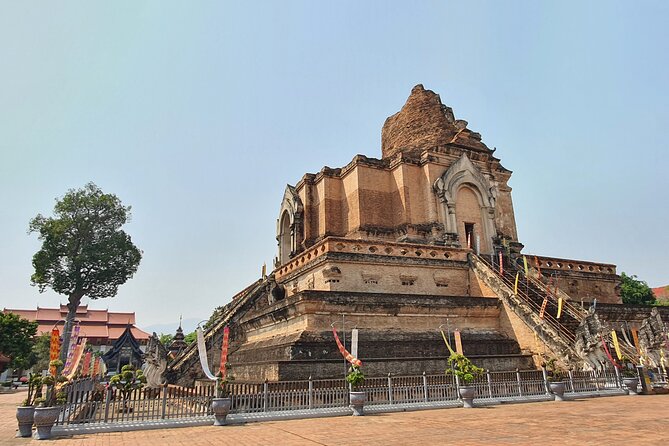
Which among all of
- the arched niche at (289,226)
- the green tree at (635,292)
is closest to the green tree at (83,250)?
the arched niche at (289,226)

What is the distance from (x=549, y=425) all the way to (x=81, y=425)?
34.5 ft

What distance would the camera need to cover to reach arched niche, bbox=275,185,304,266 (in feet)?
97.0

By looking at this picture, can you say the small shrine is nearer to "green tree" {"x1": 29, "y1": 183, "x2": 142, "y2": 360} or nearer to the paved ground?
"green tree" {"x1": 29, "y1": 183, "x2": 142, "y2": 360}

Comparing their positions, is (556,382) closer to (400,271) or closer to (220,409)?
(400,271)

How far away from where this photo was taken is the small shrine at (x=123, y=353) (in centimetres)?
4291

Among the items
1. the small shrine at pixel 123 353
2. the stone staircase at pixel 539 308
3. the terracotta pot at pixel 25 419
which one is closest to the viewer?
the terracotta pot at pixel 25 419

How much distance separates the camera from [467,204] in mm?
27922

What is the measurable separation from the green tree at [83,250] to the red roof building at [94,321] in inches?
981

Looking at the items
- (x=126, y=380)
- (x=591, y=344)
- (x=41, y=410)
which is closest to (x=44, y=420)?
(x=41, y=410)

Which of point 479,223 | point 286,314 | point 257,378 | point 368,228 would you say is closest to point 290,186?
point 368,228

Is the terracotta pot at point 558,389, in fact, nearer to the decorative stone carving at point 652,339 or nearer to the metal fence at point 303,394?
the metal fence at point 303,394

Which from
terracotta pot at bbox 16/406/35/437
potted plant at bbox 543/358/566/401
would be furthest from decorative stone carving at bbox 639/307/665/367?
terracotta pot at bbox 16/406/35/437

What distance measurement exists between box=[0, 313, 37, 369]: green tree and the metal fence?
29006 mm

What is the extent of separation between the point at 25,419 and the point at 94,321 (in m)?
56.4
